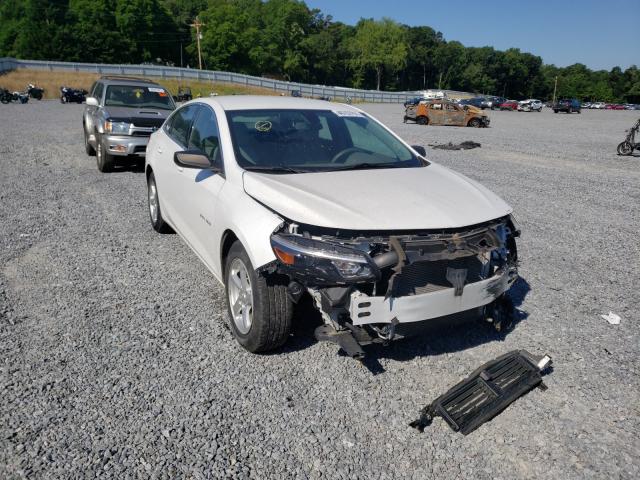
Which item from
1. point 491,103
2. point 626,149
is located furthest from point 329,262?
point 491,103

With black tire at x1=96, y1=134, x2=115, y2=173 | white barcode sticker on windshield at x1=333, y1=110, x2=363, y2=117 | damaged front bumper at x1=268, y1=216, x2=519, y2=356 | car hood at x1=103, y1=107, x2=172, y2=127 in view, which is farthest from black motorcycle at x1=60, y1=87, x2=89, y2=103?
damaged front bumper at x1=268, y1=216, x2=519, y2=356

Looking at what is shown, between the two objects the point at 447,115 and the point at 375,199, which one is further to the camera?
the point at 447,115

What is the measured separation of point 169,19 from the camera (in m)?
101

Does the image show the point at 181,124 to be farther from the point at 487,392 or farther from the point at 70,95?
the point at 70,95

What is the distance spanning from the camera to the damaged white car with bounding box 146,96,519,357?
2888mm

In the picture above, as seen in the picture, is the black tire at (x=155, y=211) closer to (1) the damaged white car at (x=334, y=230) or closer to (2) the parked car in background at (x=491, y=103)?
(1) the damaged white car at (x=334, y=230)

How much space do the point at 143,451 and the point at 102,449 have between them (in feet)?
0.71

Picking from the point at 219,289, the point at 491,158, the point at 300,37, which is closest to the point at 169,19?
the point at 300,37

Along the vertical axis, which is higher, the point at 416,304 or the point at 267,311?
the point at 416,304

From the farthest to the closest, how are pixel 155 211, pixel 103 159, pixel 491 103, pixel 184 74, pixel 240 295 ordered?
pixel 184 74 < pixel 491 103 < pixel 103 159 < pixel 155 211 < pixel 240 295

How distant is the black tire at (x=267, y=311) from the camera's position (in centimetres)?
315

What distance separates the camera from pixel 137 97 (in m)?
11.0

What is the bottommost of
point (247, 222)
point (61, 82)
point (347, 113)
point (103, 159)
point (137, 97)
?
point (103, 159)

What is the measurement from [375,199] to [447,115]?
25569 millimetres
